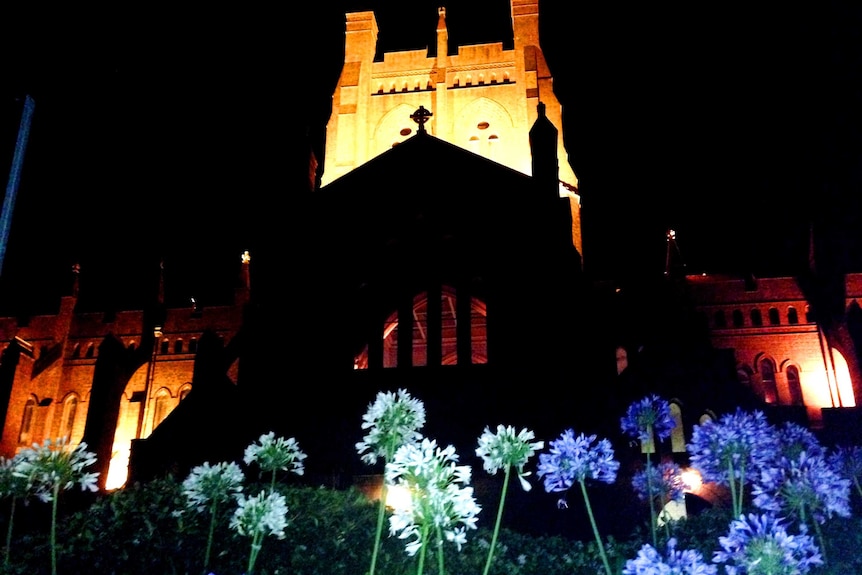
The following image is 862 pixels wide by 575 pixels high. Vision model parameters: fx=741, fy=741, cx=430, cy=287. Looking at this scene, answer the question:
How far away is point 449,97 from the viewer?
4512 centimetres

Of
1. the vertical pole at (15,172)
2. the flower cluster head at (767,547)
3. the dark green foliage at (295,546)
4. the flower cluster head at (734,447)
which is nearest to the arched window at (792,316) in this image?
the dark green foliage at (295,546)

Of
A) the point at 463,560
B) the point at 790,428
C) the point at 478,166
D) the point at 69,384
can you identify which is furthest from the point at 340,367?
the point at 69,384

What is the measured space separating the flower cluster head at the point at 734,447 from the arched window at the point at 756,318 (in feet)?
81.3

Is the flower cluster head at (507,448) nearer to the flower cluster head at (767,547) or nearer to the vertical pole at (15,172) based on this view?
the flower cluster head at (767,547)

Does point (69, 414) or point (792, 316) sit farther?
point (69, 414)

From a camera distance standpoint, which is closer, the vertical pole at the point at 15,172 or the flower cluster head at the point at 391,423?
the flower cluster head at the point at 391,423

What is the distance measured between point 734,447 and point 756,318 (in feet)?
84.5

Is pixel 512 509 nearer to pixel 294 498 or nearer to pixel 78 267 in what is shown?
pixel 294 498

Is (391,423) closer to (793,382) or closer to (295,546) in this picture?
(295,546)

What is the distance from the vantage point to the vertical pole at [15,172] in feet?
50.4

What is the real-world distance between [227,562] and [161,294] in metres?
27.2

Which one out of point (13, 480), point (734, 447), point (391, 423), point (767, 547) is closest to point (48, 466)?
point (13, 480)

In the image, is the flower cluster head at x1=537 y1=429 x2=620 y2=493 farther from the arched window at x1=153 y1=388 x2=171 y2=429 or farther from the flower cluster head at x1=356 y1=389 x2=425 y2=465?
the arched window at x1=153 y1=388 x2=171 y2=429

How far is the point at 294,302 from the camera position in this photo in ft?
81.0
